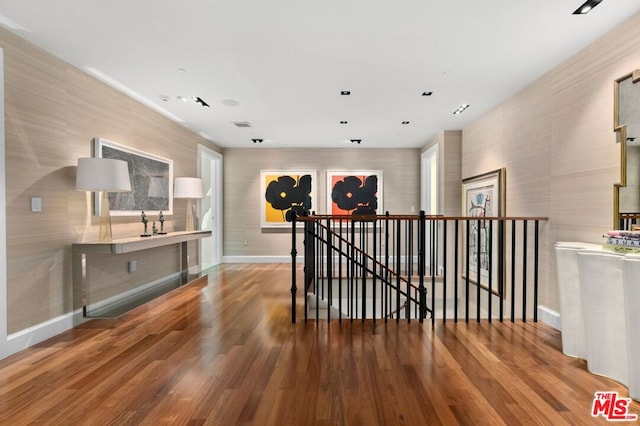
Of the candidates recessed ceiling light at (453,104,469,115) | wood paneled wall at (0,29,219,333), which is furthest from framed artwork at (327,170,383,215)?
wood paneled wall at (0,29,219,333)

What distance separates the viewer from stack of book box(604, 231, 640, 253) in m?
2.02

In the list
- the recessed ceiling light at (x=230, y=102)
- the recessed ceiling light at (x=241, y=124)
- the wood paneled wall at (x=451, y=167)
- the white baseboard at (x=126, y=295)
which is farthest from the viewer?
the wood paneled wall at (x=451, y=167)

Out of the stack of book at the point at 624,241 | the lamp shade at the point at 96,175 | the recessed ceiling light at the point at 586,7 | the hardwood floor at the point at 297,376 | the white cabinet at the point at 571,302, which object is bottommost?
the hardwood floor at the point at 297,376

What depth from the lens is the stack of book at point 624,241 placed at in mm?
2021

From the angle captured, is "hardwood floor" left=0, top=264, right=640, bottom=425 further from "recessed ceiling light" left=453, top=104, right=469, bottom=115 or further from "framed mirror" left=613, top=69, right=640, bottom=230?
"recessed ceiling light" left=453, top=104, right=469, bottom=115

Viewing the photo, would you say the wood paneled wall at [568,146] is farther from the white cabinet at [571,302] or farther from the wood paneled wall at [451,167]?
the wood paneled wall at [451,167]

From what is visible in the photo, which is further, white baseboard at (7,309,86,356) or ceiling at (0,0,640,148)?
white baseboard at (7,309,86,356)

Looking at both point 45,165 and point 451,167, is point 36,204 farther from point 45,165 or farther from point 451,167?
point 451,167

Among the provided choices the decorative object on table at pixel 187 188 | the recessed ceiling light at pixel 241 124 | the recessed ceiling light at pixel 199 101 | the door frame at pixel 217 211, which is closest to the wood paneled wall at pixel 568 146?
the recessed ceiling light at pixel 241 124

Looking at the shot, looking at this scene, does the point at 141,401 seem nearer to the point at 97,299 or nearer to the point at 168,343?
the point at 168,343

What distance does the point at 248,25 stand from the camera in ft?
8.20

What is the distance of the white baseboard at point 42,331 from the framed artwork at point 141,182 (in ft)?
3.67

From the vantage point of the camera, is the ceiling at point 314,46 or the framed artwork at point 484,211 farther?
the framed artwork at point 484,211
